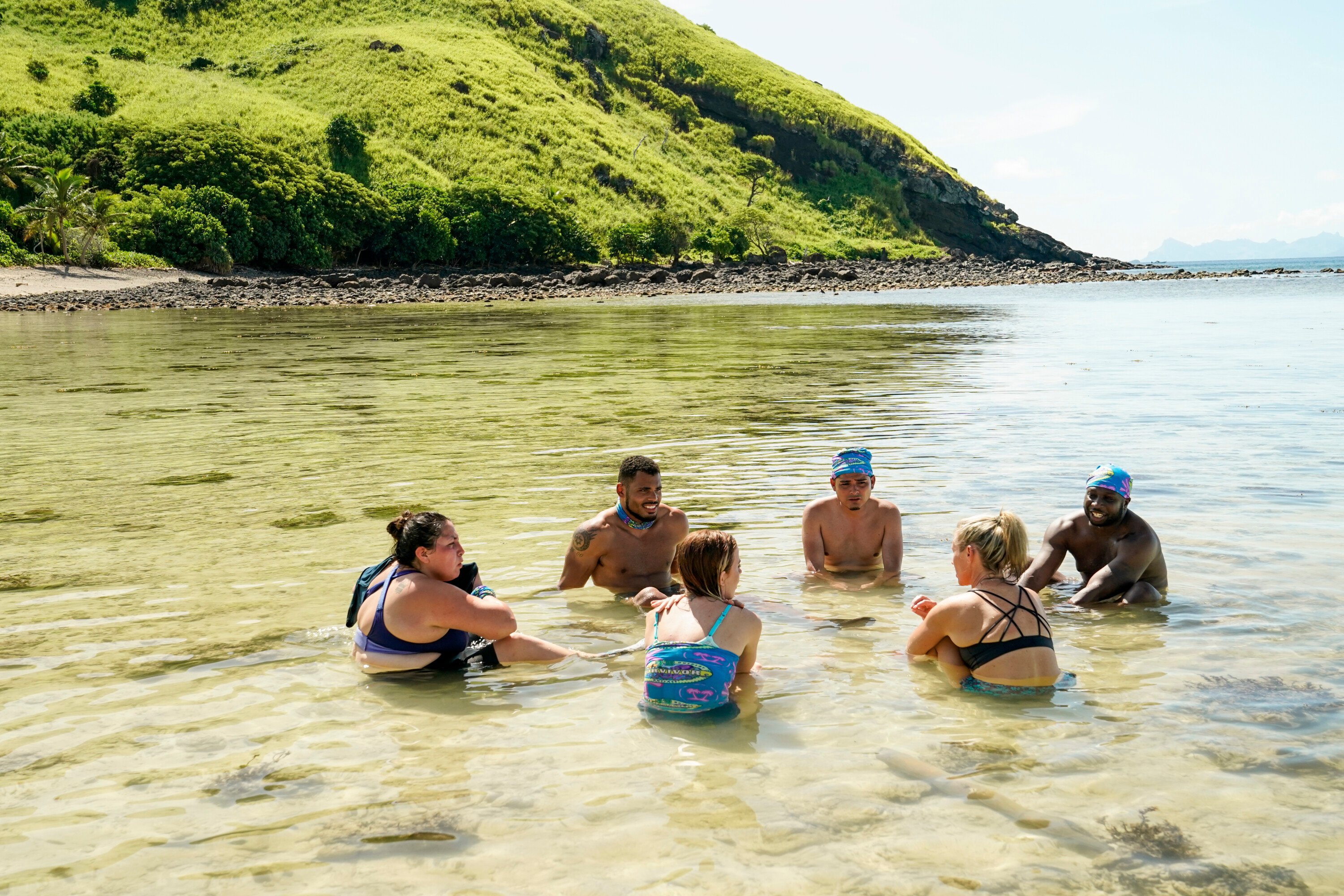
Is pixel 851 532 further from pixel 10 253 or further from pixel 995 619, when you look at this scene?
pixel 10 253

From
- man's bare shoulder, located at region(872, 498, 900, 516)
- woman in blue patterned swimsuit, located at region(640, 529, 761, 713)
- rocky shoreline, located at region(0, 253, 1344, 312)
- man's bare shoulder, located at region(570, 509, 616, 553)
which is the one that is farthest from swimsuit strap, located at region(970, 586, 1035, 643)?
rocky shoreline, located at region(0, 253, 1344, 312)

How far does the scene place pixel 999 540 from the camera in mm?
5988

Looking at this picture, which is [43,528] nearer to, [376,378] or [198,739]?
[198,739]

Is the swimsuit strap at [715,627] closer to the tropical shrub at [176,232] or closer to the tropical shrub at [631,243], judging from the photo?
the tropical shrub at [176,232]

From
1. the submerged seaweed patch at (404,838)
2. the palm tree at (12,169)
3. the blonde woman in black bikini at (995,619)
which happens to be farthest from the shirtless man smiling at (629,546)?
the palm tree at (12,169)

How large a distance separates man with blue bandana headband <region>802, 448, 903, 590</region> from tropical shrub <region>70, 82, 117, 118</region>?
102571mm

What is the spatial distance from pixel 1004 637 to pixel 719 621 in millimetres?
1597

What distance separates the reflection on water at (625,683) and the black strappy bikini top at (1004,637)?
0.90 ft

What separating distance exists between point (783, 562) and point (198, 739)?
194 inches

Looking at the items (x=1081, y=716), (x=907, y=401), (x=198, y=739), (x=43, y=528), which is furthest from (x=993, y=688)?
(x=907, y=401)

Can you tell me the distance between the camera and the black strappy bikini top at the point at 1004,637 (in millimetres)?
6020

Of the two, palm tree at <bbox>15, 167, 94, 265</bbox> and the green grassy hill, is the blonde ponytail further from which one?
the green grassy hill

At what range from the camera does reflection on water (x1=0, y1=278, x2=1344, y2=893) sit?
4312mm

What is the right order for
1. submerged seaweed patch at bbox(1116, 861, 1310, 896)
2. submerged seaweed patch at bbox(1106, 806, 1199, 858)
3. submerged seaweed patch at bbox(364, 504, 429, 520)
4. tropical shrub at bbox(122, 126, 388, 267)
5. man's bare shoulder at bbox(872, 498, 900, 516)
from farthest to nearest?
tropical shrub at bbox(122, 126, 388, 267)
submerged seaweed patch at bbox(364, 504, 429, 520)
man's bare shoulder at bbox(872, 498, 900, 516)
submerged seaweed patch at bbox(1106, 806, 1199, 858)
submerged seaweed patch at bbox(1116, 861, 1310, 896)
